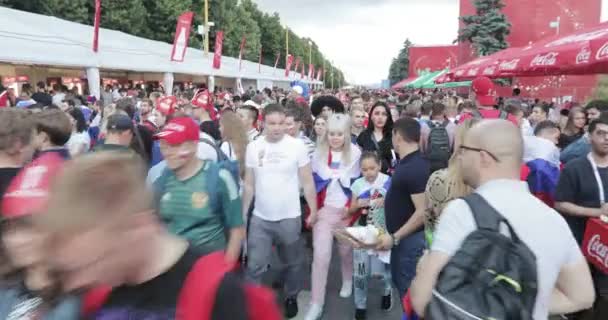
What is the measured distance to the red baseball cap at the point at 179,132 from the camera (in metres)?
3.32

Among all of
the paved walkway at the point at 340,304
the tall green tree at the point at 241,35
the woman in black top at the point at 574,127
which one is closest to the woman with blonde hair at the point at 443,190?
the paved walkway at the point at 340,304

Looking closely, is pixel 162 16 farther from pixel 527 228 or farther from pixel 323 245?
pixel 527 228

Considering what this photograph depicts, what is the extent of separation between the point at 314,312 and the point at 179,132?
2.34 meters

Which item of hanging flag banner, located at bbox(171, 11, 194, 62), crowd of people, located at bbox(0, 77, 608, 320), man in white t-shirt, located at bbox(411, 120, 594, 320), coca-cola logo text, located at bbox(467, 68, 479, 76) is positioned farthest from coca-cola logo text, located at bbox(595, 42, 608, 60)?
hanging flag banner, located at bbox(171, 11, 194, 62)

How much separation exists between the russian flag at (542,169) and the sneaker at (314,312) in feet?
7.75

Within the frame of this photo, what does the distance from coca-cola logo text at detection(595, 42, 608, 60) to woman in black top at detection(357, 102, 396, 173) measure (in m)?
2.48

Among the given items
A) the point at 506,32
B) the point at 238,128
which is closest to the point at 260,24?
the point at 506,32

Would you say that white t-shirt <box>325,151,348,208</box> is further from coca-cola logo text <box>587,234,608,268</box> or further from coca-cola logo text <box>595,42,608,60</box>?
coca-cola logo text <box>595,42,608,60</box>

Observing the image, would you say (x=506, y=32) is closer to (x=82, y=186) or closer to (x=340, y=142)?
(x=340, y=142)

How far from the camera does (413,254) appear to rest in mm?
3959

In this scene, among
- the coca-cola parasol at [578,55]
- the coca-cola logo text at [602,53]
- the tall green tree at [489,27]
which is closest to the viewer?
the coca-cola logo text at [602,53]

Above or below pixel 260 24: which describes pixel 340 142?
below

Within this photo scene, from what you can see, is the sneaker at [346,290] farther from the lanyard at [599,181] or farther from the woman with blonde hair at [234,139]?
the lanyard at [599,181]

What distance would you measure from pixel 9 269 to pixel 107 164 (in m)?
1.20
